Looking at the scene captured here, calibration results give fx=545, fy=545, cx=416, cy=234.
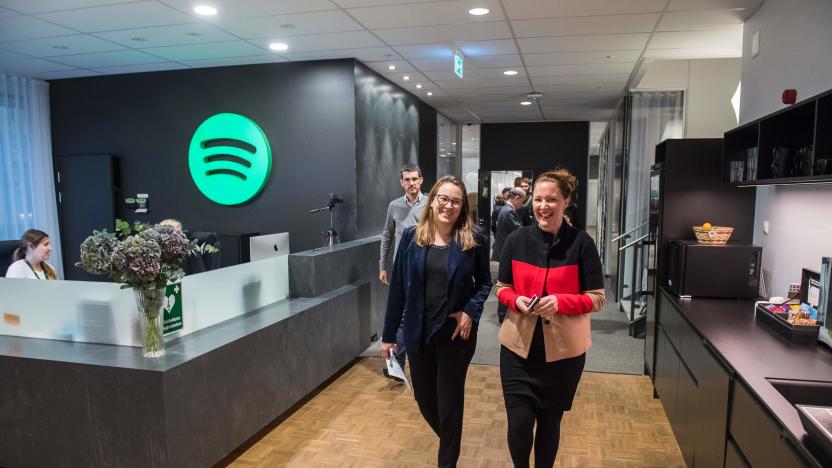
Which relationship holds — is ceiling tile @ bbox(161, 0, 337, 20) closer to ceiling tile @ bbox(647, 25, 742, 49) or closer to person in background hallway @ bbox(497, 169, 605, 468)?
person in background hallway @ bbox(497, 169, 605, 468)

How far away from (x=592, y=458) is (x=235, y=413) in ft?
6.49

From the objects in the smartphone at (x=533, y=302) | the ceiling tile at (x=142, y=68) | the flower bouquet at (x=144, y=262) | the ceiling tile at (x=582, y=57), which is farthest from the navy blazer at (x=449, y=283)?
the ceiling tile at (x=142, y=68)

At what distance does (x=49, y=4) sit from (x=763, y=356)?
15.5 ft

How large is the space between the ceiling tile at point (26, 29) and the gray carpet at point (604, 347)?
3.68m

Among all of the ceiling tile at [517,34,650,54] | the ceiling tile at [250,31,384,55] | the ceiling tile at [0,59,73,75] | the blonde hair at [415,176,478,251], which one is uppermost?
the ceiling tile at [517,34,650,54]

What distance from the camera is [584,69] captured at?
601 cm

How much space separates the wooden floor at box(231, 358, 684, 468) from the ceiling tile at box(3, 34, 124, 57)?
3610 millimetres

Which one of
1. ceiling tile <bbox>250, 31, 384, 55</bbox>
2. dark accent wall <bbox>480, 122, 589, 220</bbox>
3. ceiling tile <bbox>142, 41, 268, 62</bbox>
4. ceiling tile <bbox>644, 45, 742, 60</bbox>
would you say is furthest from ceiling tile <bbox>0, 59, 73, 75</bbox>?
dark accent wall <bbox>480, 122, 589, 220</bbox>

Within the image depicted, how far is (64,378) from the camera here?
250 cm

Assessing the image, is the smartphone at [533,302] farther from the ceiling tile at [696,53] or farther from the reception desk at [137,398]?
the ceiling tile at [696,53]

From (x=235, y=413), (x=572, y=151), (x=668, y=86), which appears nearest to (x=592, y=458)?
(x=235, y=413)

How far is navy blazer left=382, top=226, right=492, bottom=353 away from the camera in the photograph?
8.12 ft

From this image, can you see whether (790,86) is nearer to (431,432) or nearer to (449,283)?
(449,283)

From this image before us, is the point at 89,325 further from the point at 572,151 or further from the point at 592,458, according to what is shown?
the point at 572,151
